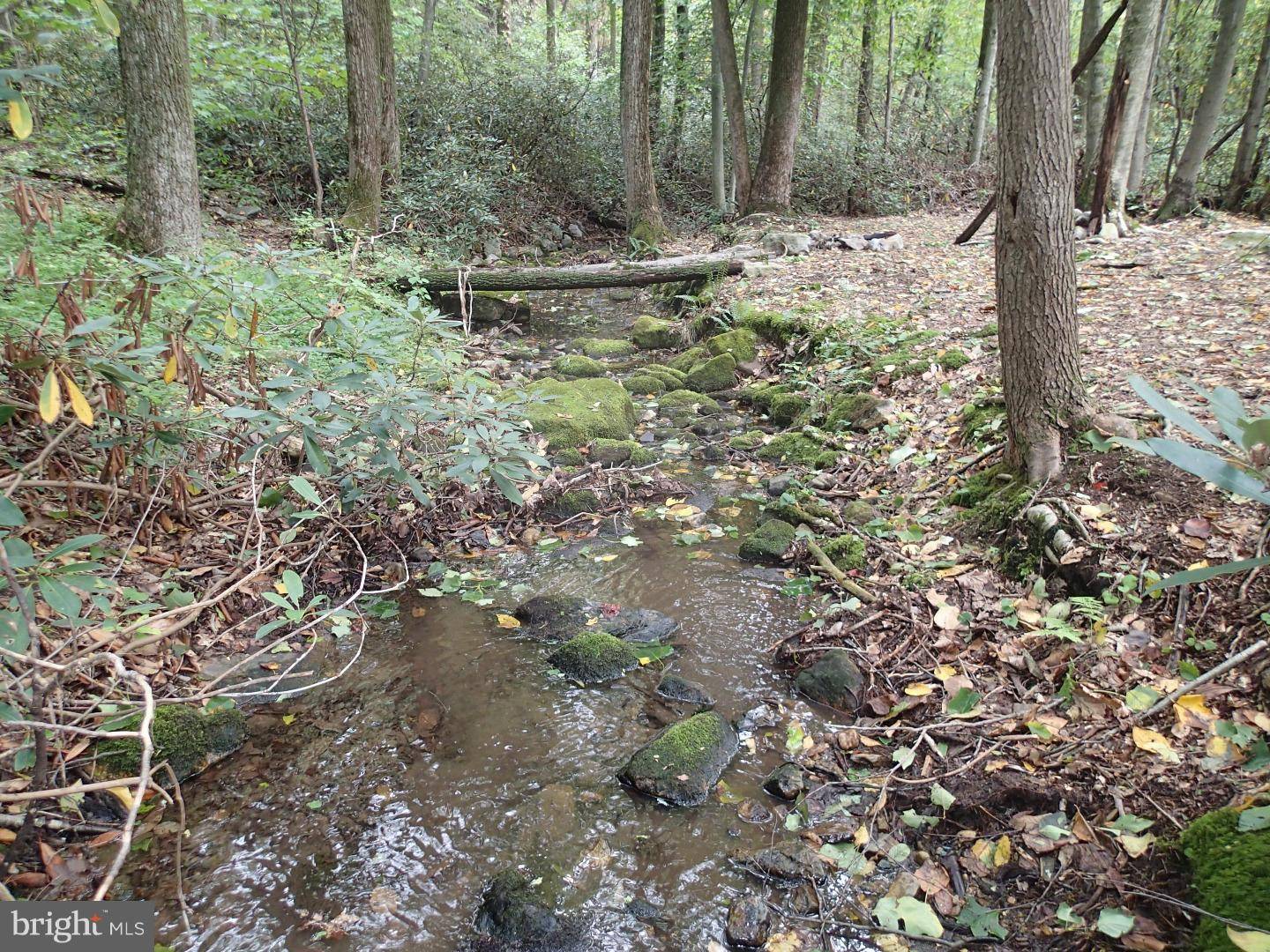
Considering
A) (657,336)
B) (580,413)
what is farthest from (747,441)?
(657,336)

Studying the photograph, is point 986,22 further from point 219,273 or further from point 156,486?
point 156,486

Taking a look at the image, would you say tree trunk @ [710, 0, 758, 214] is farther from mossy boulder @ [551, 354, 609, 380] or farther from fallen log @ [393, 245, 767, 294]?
mossy boulder @ [551, 354, 609, 380]

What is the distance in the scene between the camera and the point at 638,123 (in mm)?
12047

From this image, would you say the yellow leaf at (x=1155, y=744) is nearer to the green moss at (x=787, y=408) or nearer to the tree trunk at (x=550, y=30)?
the green moss at (x=787, y=408)

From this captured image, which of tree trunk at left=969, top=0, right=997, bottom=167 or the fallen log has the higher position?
tree trunk at left=969, top=0, right=997, bottom=167

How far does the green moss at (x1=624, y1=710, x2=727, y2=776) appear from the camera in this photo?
308 cm

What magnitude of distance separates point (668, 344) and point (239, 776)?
7540 millimetres

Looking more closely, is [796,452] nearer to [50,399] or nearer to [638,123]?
[50,399]

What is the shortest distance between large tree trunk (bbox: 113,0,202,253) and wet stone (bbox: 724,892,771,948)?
22.6 feet

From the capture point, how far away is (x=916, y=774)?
2875 millimetres

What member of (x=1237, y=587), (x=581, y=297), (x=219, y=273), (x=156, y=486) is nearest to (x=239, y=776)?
(x=156, y=486)

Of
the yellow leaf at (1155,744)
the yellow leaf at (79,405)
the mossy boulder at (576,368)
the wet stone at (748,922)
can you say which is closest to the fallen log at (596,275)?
the mossy boulder at (576,368)

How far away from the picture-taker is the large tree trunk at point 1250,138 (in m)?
9.32

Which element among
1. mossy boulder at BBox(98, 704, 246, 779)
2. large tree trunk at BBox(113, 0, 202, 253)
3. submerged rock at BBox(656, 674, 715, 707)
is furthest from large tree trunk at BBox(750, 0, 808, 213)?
mossy boulder at BBox(98, 704, 246, 779)
